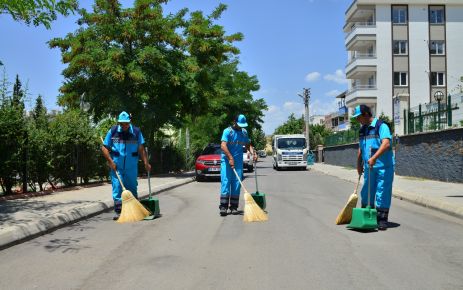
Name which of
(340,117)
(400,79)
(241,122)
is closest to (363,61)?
(400,79)

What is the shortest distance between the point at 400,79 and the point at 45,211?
4739 cm

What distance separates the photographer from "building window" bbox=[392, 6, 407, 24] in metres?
51.6

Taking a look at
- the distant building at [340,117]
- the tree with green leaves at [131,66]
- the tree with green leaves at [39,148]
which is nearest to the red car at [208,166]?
the tree with green leaves at [131,66]

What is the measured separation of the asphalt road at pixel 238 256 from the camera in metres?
4.88

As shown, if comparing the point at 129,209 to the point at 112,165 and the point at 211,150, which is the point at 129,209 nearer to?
the point at 112,165

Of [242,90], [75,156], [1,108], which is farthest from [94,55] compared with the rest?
[242,90]

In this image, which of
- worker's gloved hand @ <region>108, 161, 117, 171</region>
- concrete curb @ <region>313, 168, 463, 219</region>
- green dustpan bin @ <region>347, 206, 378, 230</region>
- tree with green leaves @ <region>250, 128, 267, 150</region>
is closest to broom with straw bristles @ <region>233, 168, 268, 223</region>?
green dustpan bin @ <region>347, 206, 378, 230</region>

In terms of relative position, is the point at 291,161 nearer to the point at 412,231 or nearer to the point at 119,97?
the point at 119,97

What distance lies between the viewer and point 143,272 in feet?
17.1

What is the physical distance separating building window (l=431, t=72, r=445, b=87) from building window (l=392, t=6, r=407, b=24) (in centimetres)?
621

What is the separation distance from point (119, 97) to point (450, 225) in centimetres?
1541

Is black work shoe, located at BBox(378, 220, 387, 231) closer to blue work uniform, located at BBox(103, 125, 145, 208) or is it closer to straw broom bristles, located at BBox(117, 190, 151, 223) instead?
straw broom bristles, located at BBox(117, 190, 151, 223)

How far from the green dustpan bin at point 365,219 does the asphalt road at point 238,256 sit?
0.14 metres

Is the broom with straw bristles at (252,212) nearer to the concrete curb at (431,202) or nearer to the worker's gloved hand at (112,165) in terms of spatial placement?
the worker's gloved hand at (112,165)
